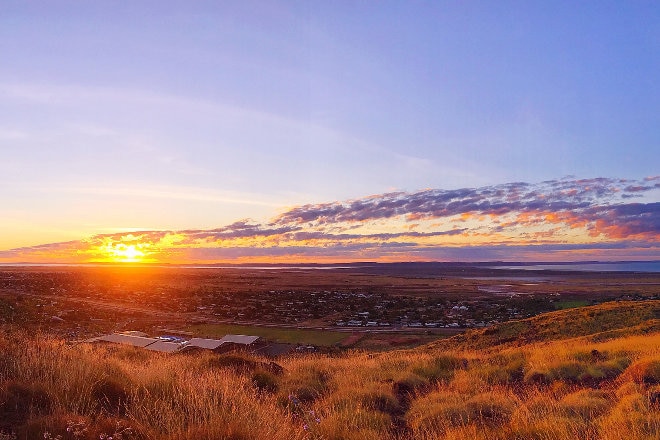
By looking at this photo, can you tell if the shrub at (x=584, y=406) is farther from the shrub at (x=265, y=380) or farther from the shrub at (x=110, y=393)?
the shrub at (x=110, y=393)

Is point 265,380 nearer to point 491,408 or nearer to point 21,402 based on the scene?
point 491,408

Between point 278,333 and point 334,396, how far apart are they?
40.4 metres

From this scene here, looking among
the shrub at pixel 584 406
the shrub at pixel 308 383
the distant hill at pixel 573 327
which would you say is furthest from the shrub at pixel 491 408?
the distant hill at pixel 573 327

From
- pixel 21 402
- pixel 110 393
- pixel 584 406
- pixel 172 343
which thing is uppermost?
pixel 21 402

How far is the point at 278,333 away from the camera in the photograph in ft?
→ 162

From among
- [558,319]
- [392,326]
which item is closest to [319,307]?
[392,326]

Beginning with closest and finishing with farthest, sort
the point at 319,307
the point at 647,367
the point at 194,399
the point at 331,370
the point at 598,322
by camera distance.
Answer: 1. the point at 194,399
2. the point at 647,367
3. the point at 331,370
4. the point at 598,322
5. the point at 319,307

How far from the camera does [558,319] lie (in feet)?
91.7

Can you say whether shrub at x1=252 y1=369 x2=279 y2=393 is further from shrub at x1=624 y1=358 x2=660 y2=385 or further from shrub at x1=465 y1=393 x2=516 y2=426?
shrub at x1=624 y1=358 x2=660 y2=385

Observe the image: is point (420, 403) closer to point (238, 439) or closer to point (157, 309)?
point (238, 439)

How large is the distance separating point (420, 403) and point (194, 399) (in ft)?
16.2

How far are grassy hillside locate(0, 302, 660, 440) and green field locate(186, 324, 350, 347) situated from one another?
28886 mm

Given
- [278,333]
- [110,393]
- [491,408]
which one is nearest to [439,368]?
[491,408]

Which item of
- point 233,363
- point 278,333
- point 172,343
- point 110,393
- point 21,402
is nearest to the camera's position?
point 21,402
